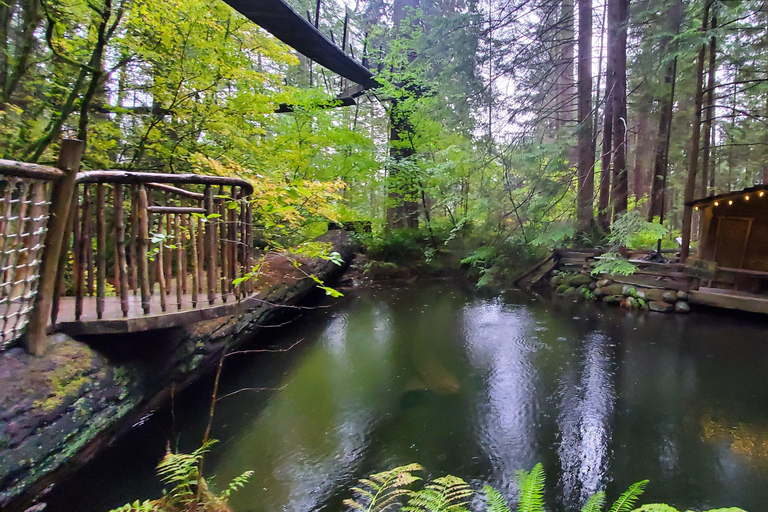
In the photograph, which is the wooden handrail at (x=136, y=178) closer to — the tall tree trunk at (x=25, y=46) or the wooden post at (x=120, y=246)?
the wooden post at (x=120, y=246)

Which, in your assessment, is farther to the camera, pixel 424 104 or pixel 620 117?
pixel 424 104

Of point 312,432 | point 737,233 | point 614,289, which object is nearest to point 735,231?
point 737,233

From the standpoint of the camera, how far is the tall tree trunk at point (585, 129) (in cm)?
871

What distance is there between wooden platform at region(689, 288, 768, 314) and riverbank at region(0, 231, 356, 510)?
8082 mm

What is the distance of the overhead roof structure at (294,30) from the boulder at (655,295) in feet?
27.5

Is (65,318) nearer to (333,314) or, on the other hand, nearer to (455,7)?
(333,314)

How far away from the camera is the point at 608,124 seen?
8594mm

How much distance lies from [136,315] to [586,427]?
4.03 meters

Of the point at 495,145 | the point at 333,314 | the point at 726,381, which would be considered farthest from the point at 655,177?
the point at 333,314

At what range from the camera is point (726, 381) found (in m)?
3.94

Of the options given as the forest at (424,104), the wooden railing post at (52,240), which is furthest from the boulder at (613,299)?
the wooden railing post at (52,240)

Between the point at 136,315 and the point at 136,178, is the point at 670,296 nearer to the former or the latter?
the point at 136,315

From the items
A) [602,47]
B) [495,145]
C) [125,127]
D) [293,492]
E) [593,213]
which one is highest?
[602,47]

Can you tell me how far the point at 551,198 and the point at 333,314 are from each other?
638cm
